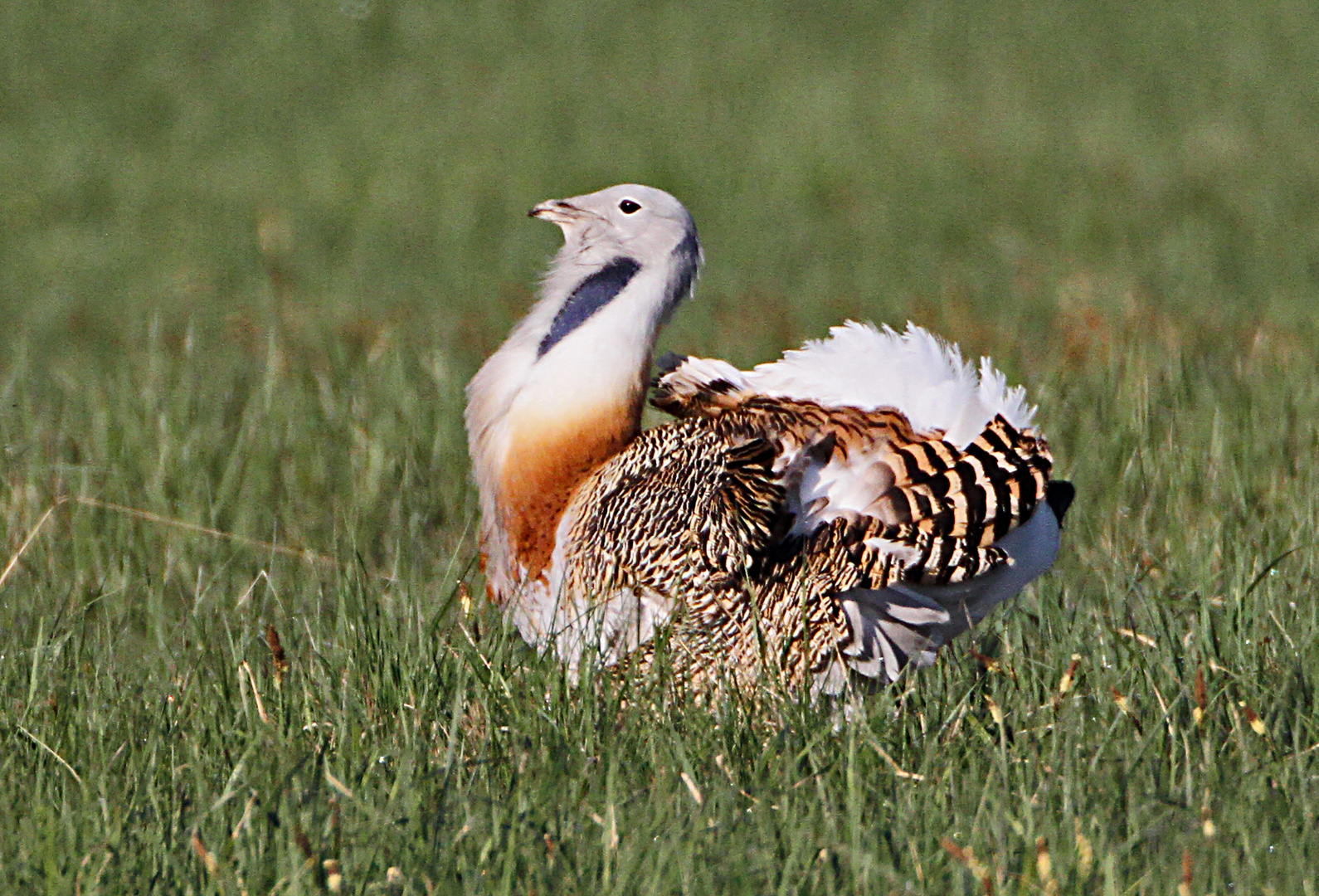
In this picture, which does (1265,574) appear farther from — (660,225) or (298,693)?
(298,693)

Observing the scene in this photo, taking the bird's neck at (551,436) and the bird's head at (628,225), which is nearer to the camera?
the bird's neck at (551,436)

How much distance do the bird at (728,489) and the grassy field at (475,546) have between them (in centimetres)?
12

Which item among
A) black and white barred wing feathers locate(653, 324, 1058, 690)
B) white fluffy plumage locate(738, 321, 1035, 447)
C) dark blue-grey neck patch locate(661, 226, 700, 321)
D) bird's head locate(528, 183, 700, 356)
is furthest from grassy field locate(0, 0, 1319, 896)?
dark blue-grey neck patch locate(661, 226, 700, 321)

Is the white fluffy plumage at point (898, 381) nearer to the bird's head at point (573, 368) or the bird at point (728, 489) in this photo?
the bird at point (728, 489)

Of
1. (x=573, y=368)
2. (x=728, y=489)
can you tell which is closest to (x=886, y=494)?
A: (x=728, y=489)

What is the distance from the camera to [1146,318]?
20.3 feet

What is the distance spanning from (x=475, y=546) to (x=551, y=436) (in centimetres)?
90

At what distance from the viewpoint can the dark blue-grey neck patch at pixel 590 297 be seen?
3.28 m

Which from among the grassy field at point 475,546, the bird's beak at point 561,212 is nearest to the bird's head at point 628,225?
the bird's beak at point 561,212

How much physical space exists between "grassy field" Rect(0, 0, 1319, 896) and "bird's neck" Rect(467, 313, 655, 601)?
0.49 feet

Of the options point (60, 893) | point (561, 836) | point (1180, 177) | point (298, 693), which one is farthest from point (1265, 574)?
point (1180, 177)

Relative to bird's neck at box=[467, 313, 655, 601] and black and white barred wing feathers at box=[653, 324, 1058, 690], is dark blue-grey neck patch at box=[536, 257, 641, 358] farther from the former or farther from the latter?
black and white barred wing feathers at box=[653, 324, 1058, 690]

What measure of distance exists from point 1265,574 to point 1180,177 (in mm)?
7514

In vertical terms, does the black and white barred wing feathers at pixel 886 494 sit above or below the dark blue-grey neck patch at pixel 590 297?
below
